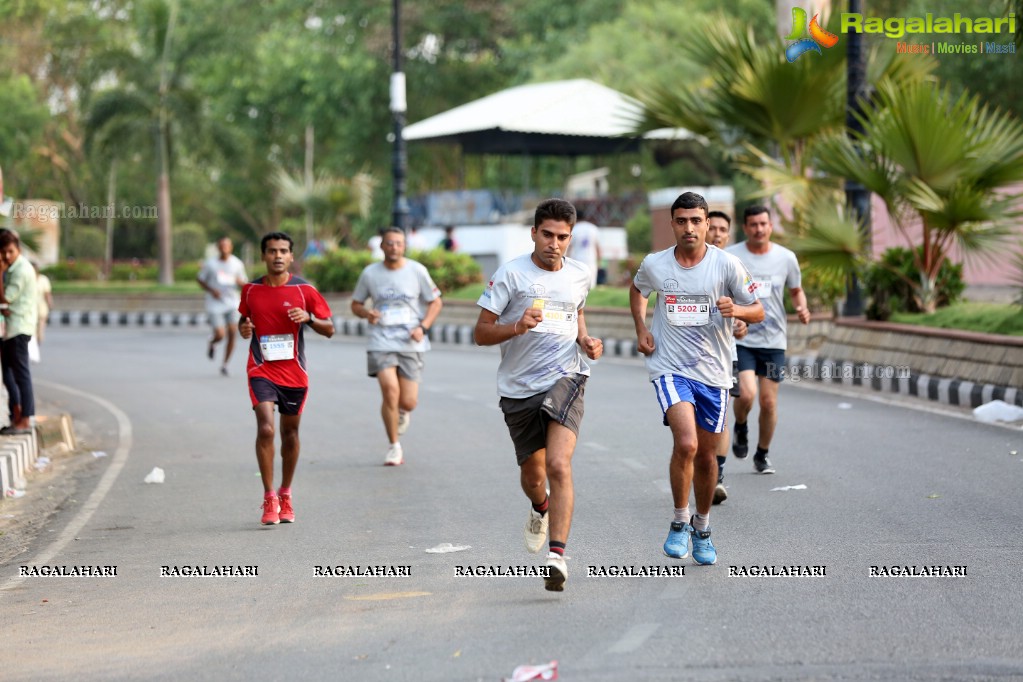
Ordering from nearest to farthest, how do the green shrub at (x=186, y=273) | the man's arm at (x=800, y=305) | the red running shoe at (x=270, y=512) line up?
1. the red running shoe at (x=270, y=512)
2. the man's arm at (x=800, y=305)
3. the green shrub at (x=186, y=273)

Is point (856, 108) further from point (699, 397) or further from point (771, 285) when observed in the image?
point (699, 397)

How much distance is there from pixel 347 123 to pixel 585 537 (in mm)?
43226

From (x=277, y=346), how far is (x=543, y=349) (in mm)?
2748

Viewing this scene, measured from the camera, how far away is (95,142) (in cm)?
4550

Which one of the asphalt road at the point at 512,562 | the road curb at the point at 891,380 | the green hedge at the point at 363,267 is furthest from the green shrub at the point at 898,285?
the green hedge at the point at 363,267

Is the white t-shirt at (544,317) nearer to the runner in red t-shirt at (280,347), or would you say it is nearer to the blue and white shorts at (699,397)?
the blue and white shorts at (699,397)

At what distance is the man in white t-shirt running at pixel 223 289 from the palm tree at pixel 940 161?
28.6 feet

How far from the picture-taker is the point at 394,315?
12.4 m

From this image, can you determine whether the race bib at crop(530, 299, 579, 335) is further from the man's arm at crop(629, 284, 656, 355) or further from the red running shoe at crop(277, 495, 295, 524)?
the red running shoe at crop(277, 495, 295, 524)

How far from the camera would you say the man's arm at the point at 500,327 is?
23.1 ft

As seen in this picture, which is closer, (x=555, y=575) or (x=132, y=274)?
(x=555, y=575)

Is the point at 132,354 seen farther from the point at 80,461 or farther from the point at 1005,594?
the point at 1005,594

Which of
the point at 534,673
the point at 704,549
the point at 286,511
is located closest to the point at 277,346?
the point at 286,511

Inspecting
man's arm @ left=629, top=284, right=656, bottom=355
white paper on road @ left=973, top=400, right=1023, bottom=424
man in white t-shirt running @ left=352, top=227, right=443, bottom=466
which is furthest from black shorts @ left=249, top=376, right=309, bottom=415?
white paper on road @ left=973, top=400, right=1023, bottom=424
